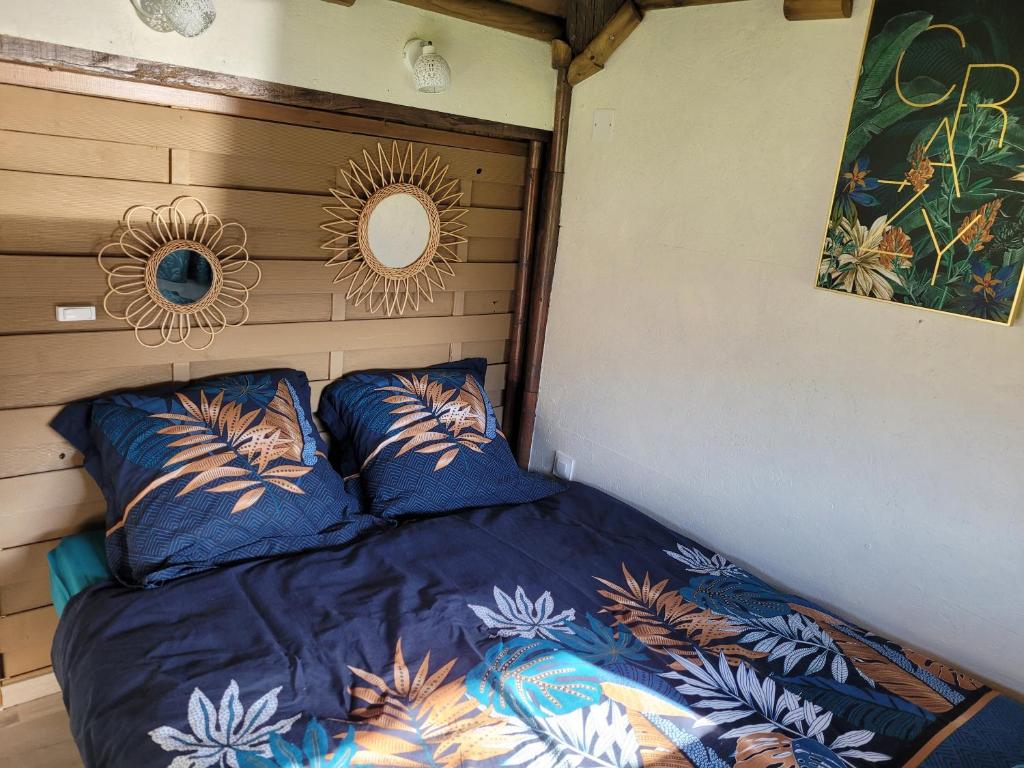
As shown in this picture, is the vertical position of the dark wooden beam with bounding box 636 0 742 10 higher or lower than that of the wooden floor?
higher

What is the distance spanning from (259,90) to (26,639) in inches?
66.2

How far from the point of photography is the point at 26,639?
7.18 feet

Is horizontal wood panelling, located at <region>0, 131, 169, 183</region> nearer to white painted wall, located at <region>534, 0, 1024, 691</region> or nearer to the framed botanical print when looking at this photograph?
white painted wall, located at <region>534, 0, 1024, 691</region>

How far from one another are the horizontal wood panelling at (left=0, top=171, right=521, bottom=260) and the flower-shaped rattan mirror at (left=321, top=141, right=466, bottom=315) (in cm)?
10

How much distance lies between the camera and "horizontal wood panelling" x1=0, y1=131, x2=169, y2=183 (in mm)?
1889

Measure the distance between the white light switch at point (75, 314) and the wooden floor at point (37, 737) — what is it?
1.10 meters

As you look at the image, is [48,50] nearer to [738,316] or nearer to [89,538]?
[89,538]

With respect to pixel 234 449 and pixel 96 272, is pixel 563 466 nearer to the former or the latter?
pixel 234 449

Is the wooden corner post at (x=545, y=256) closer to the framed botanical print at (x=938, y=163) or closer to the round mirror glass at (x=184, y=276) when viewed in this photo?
the framed botanical print at (x=938, y=163)

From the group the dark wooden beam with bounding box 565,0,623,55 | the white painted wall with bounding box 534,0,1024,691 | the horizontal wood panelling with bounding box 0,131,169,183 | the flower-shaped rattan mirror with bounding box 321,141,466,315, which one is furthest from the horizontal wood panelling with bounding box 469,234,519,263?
the horizontal wood panelling with bounding box 0,131,169,183

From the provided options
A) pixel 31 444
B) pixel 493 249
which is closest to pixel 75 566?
pixel 31 444

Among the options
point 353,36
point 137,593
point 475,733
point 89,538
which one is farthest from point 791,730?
point 353,36

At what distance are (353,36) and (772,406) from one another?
5.41 ft

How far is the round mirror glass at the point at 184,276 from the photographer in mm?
2166
